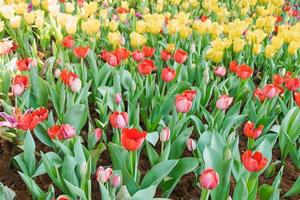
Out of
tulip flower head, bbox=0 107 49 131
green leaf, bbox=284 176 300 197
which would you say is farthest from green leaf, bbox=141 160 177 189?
green leaf, bbox=284 176 300 197

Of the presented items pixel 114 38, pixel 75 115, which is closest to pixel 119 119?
pixel 75 115

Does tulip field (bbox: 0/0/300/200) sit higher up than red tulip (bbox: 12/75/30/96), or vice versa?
red tulip (bbox: 12/75/30/96)

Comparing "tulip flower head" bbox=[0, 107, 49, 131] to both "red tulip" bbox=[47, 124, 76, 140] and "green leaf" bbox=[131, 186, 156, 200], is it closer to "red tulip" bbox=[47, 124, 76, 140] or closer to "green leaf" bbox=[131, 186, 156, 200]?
"red tulip" bbox=[47, 124, 76, 140]

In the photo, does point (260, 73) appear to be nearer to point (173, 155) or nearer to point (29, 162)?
point (173, 155)

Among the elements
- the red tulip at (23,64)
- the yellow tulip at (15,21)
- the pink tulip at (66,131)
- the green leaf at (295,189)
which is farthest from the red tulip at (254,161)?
the yellow tulip at (15,21)

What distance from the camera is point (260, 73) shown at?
3.09 m

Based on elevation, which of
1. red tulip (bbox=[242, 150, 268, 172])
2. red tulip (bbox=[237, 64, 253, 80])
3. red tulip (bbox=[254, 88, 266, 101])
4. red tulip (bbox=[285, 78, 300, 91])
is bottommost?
red tulip (bbox=[254, 88, 266, 101])

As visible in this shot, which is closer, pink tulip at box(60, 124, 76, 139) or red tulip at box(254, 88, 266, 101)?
pink tulip at box(60, 124, 76, 139)

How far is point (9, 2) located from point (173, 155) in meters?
1.93

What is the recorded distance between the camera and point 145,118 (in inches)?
90.7

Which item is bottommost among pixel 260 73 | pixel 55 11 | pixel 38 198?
pixel 260 73

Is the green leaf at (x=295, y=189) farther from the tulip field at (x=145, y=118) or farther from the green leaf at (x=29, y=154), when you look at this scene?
the green leaf at (x=29, y=154)

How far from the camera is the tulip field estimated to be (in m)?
1.67

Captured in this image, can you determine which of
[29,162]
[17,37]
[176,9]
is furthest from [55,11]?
[29,162]
